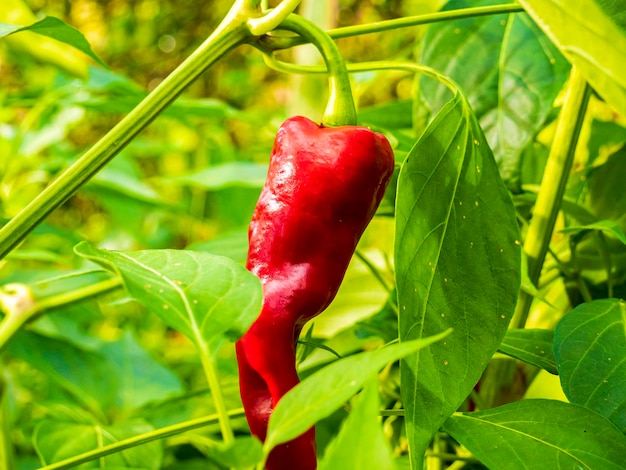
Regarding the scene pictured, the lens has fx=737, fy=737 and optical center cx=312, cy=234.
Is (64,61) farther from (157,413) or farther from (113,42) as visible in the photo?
(113,42)

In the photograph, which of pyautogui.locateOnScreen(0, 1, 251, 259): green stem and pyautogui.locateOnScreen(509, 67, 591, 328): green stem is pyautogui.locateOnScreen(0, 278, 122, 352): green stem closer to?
pyautogui.locateOnScreen(0, 1, 251, 259): green stem

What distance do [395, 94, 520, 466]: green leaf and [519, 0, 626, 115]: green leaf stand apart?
0.12m

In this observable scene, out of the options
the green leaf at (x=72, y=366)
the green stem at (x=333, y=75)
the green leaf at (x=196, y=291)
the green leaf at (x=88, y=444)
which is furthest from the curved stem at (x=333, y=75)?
the green leaf at (x=72, y=366)

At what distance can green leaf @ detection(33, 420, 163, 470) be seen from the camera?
0.52 meters

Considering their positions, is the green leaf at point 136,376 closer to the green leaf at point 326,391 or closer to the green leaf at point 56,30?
the green leaf at point 56,30

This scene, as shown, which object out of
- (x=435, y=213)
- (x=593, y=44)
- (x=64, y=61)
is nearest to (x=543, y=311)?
(x=435, y=213)

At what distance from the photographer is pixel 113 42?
2.18 metres

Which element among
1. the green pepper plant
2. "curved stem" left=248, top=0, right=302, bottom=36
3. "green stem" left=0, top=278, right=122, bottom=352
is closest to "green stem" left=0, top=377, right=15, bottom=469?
the green pepper plant

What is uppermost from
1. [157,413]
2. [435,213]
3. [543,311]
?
[435,213]

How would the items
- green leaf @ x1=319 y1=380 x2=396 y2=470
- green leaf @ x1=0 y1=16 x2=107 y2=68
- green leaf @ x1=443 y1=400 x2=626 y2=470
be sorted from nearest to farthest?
green leaf @ x1=319 y1=380 x2=396 y2=470
green leaf @ x1=443 y1=400 x2=626 y2=470
green leaf @ x1=0 y1=16 x2=107 y2=68

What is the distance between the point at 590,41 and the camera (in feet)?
0.88

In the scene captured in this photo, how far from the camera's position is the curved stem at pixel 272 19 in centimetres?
39

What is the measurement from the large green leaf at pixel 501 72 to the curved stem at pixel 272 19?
21 cm

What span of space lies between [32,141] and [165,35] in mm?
1278
